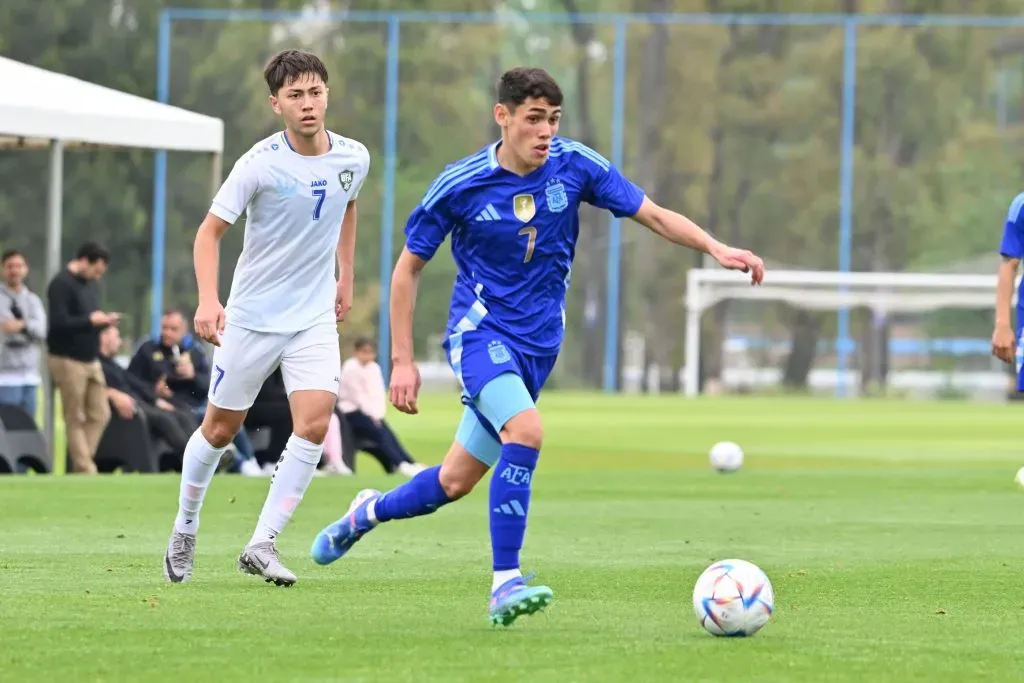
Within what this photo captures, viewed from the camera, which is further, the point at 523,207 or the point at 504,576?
the point at 523,207

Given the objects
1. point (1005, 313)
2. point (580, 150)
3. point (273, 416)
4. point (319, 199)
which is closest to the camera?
point (580, 150)

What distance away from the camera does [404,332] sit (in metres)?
8.44

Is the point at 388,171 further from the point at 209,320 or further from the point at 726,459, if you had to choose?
the point at 209,320

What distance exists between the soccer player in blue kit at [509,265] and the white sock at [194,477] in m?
1.37

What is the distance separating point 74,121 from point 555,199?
1117cm

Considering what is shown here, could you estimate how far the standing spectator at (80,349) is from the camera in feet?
61.5

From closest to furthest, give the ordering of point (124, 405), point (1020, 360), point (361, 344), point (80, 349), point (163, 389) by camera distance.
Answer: point (1020, 360) → point (80, 349) → point (124, 405) → point (163, 389) → point (361, 344)

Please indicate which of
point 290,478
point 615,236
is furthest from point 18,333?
point 615,236

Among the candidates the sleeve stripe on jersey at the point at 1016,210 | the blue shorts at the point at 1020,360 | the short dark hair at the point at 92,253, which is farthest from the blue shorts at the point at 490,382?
the short dark hair at the point at 92,253

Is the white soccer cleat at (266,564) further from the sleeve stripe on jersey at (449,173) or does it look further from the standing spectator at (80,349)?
→ the standing spectator at (80,349)

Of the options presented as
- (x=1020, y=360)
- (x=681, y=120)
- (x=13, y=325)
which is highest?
(x=681, y=120)

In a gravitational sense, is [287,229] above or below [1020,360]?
above

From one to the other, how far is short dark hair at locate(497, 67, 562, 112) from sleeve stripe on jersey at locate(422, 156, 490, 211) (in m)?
0.27

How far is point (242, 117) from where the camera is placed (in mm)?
48656
